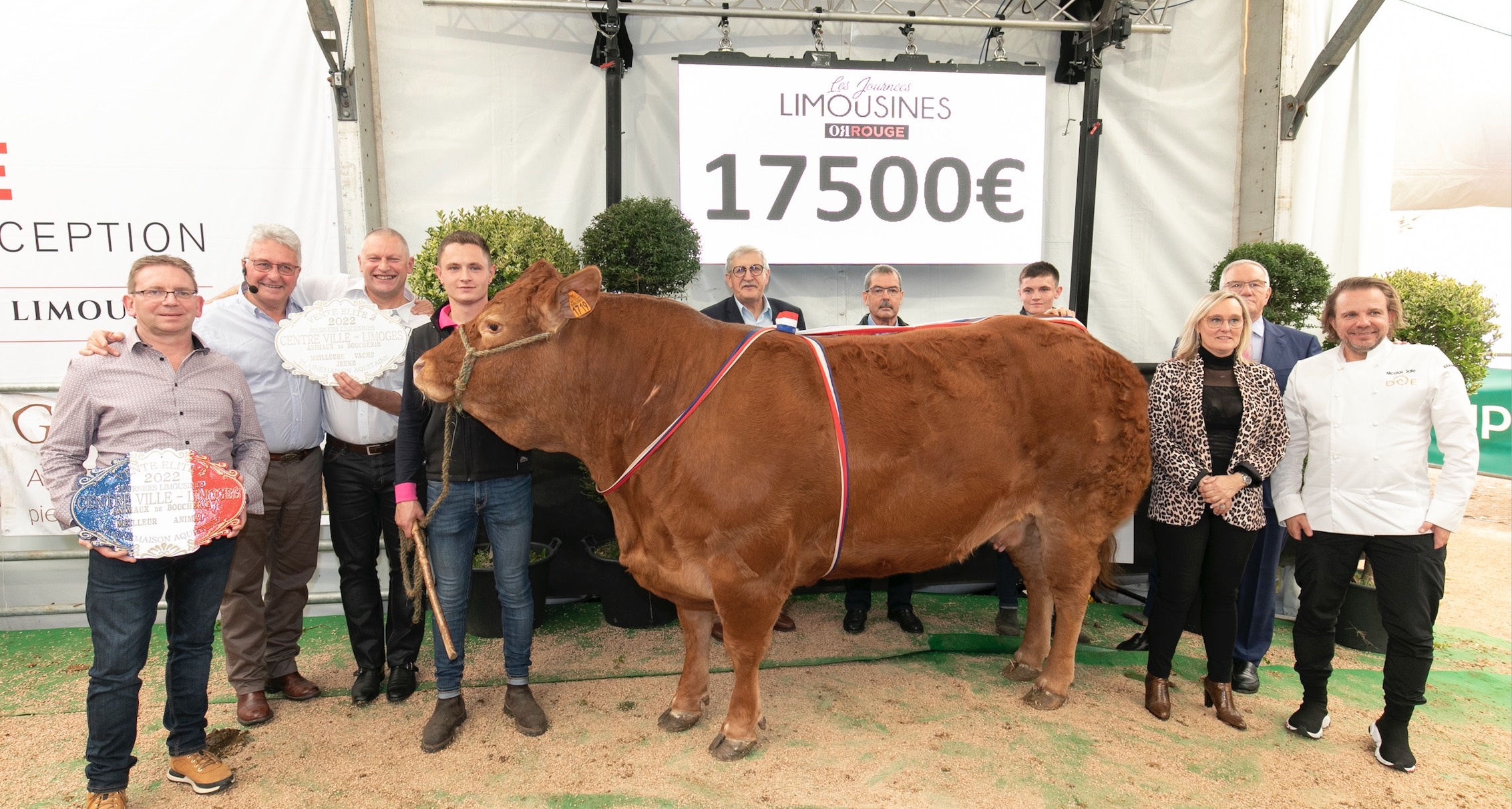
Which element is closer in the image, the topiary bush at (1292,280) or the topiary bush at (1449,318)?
the topiary bush at (1449,318)

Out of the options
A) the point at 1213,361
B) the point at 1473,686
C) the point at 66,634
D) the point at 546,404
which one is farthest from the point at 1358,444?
the point at 66,634

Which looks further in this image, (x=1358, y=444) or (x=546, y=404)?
(x=1358, y=444)

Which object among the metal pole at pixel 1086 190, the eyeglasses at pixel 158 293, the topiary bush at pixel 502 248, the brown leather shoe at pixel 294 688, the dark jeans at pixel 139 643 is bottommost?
the brown leather shoe at pixel 294 688

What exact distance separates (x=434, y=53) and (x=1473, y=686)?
7.39 m

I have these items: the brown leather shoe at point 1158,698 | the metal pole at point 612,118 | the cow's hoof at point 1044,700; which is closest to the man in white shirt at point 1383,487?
the brown leather shoe at point 1158,698

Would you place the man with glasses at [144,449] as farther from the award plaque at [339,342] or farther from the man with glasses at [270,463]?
the man with glasses at [270,463]

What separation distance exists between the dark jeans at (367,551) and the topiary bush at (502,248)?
126 centimetres

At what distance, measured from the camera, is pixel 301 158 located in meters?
5.36

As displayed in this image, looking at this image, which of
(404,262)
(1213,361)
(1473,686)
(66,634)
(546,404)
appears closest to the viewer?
(546,404)

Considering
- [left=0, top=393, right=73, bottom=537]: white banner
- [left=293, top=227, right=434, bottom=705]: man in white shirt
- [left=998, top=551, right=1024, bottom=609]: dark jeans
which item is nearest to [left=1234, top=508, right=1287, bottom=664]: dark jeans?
[left=998, top=551, right=1024, bottom=609]: dark jeans

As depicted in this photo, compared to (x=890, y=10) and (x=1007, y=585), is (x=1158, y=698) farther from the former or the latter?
(x=890, y=10)

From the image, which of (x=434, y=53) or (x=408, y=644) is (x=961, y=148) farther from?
(x=408, y=644)

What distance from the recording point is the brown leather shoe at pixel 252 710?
350 centimetres

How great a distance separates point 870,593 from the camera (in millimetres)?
4746
